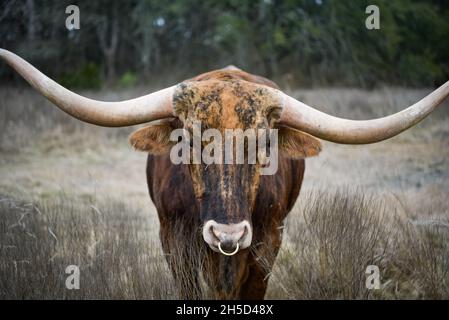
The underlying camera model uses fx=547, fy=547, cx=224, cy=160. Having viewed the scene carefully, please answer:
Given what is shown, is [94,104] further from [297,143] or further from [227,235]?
[297,143]

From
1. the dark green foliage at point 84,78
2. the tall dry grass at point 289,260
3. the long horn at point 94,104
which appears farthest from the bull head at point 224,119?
the dark green foliage at point 84,78

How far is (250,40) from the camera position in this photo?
62.6 ft

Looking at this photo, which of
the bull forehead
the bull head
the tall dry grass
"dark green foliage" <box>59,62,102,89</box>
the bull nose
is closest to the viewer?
the bull nose

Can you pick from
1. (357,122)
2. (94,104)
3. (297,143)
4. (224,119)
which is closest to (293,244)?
(297,143)

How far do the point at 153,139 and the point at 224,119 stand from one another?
2.41 ft

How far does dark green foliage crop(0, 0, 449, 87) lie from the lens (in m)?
13.6

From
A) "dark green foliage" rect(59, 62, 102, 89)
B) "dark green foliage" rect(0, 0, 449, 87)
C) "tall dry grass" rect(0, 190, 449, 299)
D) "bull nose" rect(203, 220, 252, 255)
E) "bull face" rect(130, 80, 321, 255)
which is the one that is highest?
"dark green foliage" rect(0, 0, 449, 87)

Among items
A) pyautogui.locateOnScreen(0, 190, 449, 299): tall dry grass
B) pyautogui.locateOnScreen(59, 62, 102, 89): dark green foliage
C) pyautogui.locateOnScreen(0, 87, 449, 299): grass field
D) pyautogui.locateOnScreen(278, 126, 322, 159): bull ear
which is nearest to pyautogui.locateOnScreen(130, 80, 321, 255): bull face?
pyautogui.locateOnScreen(278, 126, 322, 159): bull ear

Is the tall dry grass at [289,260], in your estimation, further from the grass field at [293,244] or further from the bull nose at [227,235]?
the bull nose at [227,235]

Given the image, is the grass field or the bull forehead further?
the grass field

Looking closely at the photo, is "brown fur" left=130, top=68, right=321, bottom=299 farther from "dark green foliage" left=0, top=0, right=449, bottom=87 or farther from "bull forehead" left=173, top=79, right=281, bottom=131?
"dark green foliage" left=0, top=0, right=449, bottom=87

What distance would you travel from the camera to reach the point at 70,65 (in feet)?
59.9

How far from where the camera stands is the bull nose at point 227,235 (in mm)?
3170

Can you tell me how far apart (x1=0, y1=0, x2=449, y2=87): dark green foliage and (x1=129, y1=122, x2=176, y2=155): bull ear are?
5844 millimetres
